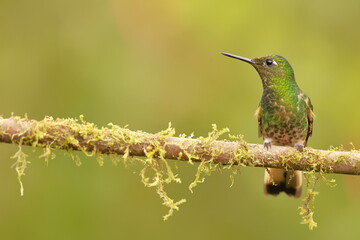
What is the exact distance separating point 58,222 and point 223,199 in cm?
170

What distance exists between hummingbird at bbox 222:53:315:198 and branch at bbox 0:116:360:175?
0.86 m

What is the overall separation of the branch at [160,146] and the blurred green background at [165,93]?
2.86 meters

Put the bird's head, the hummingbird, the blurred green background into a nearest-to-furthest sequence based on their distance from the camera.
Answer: the hummingbird, the bird's head, the blurred green background

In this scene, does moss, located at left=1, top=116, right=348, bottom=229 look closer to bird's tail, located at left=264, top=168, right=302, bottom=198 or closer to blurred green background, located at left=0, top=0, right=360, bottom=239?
bird's tail, located at left=264, top=168, right=302, bottom=198

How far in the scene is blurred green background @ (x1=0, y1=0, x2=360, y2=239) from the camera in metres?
6.34

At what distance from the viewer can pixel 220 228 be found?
684 cm

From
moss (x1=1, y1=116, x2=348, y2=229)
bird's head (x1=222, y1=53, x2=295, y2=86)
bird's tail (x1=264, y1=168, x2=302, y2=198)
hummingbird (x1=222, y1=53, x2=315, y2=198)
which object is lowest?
moss (x1=1, y1=116, x2=348, y2=229)

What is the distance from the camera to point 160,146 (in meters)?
3.14

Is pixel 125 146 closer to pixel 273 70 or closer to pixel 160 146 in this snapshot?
pixel 160 146

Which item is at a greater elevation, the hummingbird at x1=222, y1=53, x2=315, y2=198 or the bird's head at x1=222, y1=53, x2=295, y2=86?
the bird's head at x1=222, y1=53, x2=295, y2=86

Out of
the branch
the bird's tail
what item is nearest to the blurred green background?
the bird's tail

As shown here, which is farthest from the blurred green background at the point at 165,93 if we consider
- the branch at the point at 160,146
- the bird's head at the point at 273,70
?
the branch at the point at 160,146

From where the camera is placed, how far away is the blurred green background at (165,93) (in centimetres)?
634

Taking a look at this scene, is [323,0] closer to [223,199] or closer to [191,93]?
[191,93]
